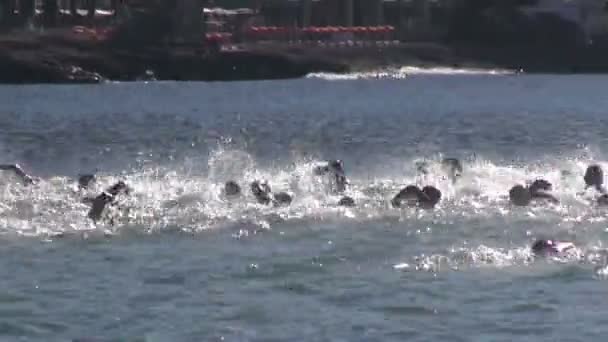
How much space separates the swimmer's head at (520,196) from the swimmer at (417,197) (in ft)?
4.24

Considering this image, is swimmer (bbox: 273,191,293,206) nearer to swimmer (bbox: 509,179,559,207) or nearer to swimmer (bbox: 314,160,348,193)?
swimmer (bbox: 314,160,348,193)

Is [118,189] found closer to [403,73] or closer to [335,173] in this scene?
[335,173]

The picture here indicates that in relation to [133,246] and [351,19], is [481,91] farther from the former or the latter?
[133,246]

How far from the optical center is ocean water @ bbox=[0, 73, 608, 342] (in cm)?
1995

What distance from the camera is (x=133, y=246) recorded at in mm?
26328

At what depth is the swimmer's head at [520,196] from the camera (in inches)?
1241

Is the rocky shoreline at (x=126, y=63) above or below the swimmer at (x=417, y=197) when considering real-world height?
below

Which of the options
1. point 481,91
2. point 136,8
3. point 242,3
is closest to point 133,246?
point 481,91

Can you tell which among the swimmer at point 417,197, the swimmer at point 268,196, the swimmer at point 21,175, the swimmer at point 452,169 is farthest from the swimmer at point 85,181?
the swimmer at point 452,169

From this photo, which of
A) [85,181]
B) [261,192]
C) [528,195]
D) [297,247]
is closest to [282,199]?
[261,192]

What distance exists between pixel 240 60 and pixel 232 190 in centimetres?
7242

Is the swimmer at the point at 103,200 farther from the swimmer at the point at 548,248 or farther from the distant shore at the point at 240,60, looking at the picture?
the distant shore at the point at 240,60

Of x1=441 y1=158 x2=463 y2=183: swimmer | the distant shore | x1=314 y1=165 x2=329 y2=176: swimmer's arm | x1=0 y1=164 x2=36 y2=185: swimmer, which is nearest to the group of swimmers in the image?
x1=314 y1=165 x2=329 y2=176: swimmer's arm

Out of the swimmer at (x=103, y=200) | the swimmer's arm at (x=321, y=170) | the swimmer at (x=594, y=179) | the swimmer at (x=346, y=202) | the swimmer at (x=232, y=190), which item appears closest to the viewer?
the swimmer at (x=103, y=200)
